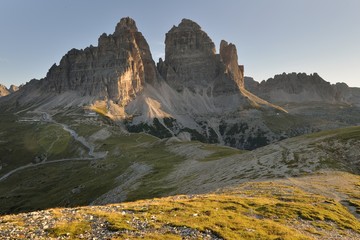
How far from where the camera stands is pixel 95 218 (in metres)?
30.3

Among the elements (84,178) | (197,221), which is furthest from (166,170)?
(197,221)

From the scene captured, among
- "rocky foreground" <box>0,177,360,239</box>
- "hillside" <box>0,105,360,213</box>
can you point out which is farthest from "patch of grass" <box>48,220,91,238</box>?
"hillside" <box>0,105,360,213</box>

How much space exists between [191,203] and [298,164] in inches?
1873

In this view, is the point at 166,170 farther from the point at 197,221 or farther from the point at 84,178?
the point at 197,221

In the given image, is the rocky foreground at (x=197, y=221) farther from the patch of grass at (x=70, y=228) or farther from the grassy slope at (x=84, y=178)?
the grassy slope at (x=84, y=178)

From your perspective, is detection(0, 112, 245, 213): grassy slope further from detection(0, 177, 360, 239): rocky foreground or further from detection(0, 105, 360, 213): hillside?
detection(0, 177, 360, 239): rocky foreground

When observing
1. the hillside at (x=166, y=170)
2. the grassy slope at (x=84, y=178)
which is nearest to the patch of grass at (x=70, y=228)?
the hillside at (x=166, y=170)

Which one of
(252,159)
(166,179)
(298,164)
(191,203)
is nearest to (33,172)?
(166,179)

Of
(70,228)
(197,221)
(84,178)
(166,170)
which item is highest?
(70,228)

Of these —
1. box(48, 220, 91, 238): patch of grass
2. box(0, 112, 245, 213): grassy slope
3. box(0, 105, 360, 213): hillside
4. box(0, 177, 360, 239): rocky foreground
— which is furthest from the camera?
box(0, 112, 245, 213): grassy slope

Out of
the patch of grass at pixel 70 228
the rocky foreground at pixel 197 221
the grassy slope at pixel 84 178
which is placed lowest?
the grassy slope at pixel 84 178

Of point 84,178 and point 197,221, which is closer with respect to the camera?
point 197,221

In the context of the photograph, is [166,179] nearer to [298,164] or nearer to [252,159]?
→ [252,159]

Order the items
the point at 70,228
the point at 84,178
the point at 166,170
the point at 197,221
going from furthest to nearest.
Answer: the point at 84,178 < the point at 166,170 < the point at 197,221 < the point at 70,228
